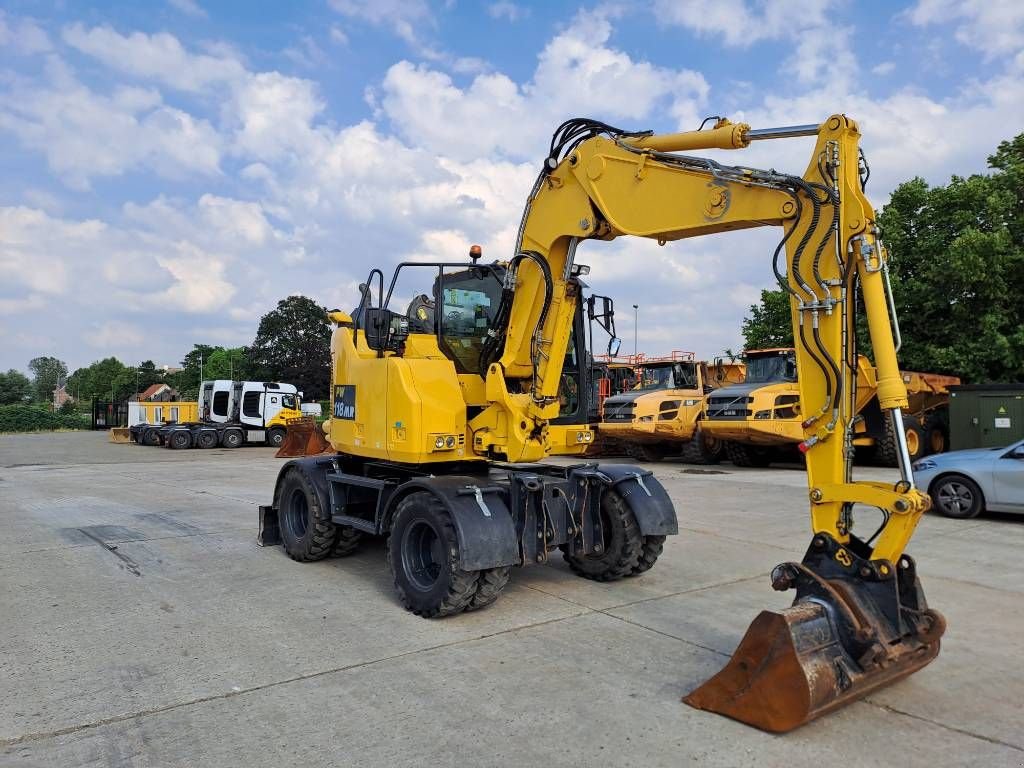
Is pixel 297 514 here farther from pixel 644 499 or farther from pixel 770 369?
pixel 770 369

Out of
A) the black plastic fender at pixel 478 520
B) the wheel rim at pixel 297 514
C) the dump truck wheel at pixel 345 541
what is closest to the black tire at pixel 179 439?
the wheel rim at pixel 297 514

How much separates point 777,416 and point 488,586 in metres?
12.6

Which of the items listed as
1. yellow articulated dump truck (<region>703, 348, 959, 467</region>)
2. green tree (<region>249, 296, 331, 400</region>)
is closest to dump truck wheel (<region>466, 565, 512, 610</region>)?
yellow articulated dump truck (<region>703, 348, 959, 467</region>)

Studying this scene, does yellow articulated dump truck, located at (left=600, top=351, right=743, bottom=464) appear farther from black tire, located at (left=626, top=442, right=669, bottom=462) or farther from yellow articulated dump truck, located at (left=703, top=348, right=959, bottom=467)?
yellow articulated dump truck, located at (left=703, top=348, right=959, bottom=467)

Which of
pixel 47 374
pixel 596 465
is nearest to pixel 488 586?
pixel 596 465

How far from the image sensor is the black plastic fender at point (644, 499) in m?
6.61

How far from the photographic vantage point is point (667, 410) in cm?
1969

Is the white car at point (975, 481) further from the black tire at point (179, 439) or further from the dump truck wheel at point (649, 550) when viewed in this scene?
the black tire at point (179, 439)

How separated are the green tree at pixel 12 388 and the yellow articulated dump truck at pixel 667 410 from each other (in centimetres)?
10812

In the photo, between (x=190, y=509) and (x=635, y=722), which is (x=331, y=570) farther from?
(x=190, y=509)

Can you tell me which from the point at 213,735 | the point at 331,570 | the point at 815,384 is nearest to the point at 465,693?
the point at 213,735

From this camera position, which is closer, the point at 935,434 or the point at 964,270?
the point at 935,434

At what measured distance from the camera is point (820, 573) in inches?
167

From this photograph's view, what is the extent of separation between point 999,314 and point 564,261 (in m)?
20.0
